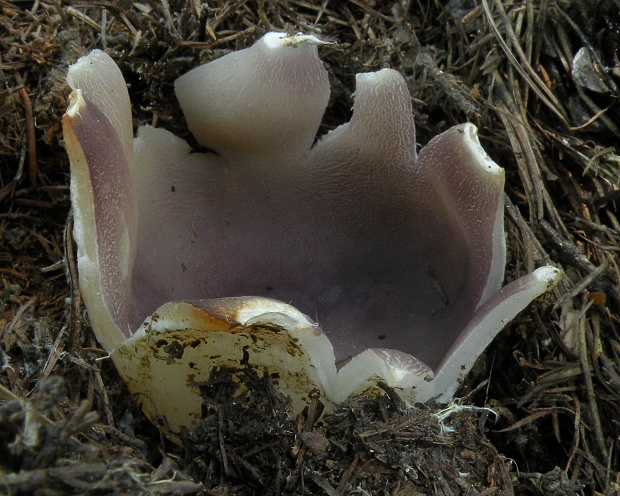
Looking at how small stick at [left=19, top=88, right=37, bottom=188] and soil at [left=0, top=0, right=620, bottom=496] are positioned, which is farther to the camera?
small stick at [left=19, top=88, right=37, bottom=188]

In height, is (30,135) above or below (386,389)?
above

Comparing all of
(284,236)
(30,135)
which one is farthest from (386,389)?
(30,135)

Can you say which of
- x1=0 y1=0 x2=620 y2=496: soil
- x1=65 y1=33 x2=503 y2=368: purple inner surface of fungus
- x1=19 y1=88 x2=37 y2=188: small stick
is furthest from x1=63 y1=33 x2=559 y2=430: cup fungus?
x1=19 y1=88 x2=37 y2=188: small stick

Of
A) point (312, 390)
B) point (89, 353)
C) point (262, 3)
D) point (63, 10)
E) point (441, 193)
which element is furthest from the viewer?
point (262, 3)

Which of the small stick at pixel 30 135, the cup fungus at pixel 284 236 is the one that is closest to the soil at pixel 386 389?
the small stick at pixel 30 135

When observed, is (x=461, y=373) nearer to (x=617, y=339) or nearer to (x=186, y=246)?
(x=617, y=339)

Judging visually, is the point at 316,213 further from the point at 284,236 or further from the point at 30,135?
the point at 30,135

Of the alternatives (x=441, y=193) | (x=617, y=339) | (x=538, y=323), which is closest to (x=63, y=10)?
(x=441, y=193)

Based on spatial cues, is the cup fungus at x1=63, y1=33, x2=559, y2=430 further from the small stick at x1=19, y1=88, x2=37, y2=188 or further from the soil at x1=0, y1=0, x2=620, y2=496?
the small stick at x1=19, y1=88, x2=37, y2=188
